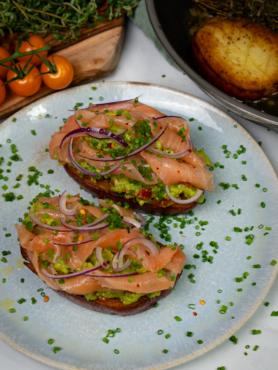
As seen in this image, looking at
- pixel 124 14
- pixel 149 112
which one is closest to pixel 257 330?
pixel 149 112

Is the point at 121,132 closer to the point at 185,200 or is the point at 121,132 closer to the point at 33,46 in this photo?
the point at 185,200

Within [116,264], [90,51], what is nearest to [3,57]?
[90,51]

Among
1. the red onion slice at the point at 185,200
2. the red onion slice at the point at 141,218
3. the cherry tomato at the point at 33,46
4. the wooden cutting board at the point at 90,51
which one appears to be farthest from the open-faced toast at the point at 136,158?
the cherry tomato at the point at 33,46

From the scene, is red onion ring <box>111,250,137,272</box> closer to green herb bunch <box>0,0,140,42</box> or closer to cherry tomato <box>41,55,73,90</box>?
cherry tomato <box>41,55,73,90</box>

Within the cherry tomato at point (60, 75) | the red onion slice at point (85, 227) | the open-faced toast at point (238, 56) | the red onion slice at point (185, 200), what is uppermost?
the open-faced toast at point (238, 56)

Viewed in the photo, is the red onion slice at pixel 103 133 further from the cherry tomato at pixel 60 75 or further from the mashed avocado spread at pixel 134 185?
the cherry tomato at pixel 60 75

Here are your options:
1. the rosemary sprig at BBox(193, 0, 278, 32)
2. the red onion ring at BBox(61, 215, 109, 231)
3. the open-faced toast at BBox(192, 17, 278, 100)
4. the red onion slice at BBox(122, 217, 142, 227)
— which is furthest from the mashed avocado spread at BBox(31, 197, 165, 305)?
the rosemary sprig at BBox(193, 0, 278, 32)
